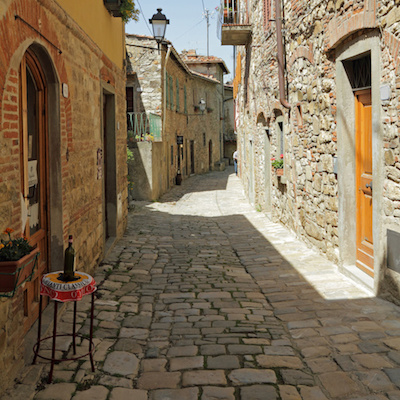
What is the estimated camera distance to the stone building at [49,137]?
10.8 ft

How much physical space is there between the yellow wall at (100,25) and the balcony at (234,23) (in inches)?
174

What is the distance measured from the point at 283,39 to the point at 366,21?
3.93 meters

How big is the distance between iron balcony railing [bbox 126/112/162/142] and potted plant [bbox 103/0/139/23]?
7.42 m

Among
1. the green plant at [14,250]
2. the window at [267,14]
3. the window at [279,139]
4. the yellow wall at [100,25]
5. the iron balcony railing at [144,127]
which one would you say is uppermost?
the window at [267,14]

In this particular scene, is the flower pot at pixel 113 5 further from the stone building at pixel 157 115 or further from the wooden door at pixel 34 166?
the stone building at pixel 157 115

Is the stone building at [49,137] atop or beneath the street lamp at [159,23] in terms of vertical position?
beneath

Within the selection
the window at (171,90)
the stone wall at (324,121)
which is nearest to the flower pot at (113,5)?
the stone wall at (324,121)

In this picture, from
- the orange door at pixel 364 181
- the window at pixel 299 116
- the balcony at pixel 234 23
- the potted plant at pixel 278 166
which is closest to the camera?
the orange door at pixel 364 181

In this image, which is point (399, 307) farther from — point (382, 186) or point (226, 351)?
point (226, 351)

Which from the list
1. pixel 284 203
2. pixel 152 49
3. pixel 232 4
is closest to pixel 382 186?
pixel 284 203

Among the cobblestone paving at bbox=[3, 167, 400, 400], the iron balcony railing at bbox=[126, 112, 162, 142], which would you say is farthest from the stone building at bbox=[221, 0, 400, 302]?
the iron balcony railing at bbox=[126, 112, 162, 142]

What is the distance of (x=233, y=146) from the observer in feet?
133

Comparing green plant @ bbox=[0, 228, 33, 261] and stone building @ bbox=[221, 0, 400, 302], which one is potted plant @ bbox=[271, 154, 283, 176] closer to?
stone building @ bbox=[221, 0, 400, 302]

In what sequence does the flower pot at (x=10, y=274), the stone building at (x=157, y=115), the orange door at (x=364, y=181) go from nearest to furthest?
the flower pot at (x=10, y=274)
the orange door at (x=364, y=181)
the stone building at (x=157, y=115)
